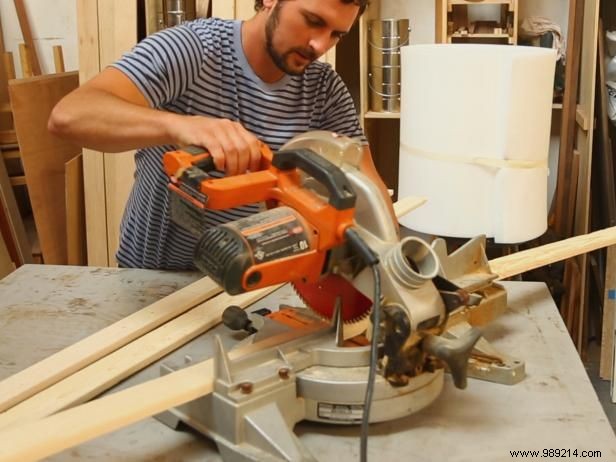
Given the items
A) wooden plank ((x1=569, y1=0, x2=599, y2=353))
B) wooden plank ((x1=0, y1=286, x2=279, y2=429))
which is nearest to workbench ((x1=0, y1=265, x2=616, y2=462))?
wooden plank ((x1=0, y1=286, x2=279, y2=429))

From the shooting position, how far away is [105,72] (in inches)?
53.1

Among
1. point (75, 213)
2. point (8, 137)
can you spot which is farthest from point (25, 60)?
point (75, 213)

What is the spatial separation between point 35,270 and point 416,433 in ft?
3.26

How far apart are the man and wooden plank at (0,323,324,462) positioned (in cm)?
39

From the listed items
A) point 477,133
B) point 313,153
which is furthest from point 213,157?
point 477,133

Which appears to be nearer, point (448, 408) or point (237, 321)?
point (448, 408)

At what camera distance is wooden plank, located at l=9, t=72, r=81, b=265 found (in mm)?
2521

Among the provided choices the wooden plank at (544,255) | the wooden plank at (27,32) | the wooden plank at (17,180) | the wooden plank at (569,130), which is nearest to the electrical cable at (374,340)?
the wooden plank at (544,255)

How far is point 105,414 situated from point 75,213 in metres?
1.82

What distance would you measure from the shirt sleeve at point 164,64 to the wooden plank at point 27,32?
5.49 feet

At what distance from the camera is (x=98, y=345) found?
1178mm

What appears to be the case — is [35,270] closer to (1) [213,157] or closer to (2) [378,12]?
(1) [213,157]

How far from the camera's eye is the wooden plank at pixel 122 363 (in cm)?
101

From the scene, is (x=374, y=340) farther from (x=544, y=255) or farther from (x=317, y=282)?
(x=544, y=255)
